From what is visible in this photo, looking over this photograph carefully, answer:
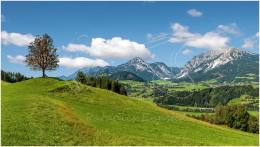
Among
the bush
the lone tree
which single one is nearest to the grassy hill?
the lone tree

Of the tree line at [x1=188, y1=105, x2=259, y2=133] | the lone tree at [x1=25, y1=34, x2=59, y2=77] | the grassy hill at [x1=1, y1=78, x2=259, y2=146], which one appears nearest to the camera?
the grassy hill at [x1=1, y1=78, x2=259, y2=146]

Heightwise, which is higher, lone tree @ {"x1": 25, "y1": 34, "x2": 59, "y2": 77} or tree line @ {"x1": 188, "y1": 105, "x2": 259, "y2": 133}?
lone tree @ {"x1": 25, "y1": 34, "x2": 59, "y2": 77}

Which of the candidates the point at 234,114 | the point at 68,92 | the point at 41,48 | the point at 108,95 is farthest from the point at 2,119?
the point at 234,114

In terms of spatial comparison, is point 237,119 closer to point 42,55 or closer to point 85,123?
point 42,55

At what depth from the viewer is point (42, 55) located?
366ft

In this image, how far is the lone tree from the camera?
109812 mm

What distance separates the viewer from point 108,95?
324ft

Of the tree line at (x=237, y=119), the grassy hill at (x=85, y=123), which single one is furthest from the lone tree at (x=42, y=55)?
the tree line at (x=237, y=119)

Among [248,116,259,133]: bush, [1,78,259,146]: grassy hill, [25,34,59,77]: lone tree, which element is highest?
[25,34,59,77]: lone tree

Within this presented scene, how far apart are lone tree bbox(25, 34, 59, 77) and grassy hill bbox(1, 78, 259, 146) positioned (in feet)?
33.4

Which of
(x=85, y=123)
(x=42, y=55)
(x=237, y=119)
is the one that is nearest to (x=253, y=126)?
(x=237, y=119)

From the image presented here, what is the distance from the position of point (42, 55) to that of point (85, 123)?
6421 centimetres

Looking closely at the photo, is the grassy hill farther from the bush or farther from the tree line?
the tree line

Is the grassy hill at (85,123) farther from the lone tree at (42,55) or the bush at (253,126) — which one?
the bush at (253,126)
